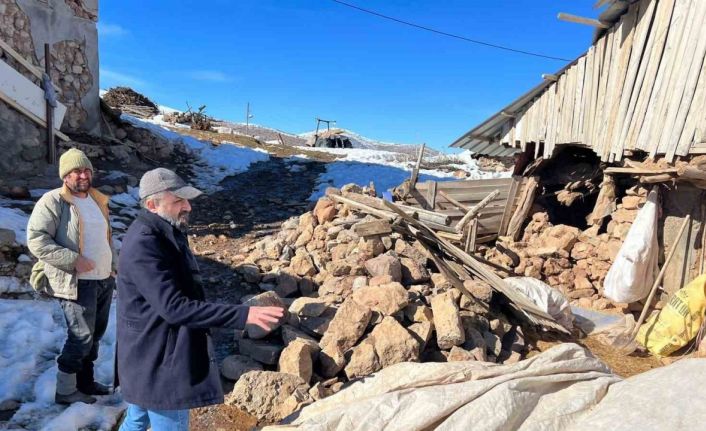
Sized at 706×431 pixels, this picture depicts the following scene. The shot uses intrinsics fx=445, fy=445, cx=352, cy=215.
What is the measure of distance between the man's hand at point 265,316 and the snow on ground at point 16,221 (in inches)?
189

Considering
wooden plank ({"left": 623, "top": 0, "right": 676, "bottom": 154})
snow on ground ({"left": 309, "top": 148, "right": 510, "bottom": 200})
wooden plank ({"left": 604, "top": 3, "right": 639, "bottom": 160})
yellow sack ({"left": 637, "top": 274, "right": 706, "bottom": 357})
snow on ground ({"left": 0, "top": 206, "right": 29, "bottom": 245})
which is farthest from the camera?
snow on ground ({"left": 309, "top": 148, "right": 510, "bottom": 200})

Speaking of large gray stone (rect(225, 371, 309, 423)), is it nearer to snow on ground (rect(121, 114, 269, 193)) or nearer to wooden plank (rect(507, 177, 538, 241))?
wooden plank (rect(507, 177, 538, 241))

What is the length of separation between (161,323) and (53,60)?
1089cm

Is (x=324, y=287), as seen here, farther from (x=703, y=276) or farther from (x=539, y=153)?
(x=539, y=153)

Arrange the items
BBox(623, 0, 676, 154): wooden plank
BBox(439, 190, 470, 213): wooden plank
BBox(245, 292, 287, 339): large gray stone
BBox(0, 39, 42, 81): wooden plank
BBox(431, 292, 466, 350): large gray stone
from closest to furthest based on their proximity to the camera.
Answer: BBox(245, 292, 287, 339): large gray stone, BBox(431, 292, 466, 350): large gray stone, BBox(623, 0, 676, 154): wooden plank, BBox(0, 39, 42, 81): wooden plank, BBox(439, 190, 470, 213): wooden plank

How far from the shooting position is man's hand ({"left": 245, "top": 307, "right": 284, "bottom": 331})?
2.07 metres

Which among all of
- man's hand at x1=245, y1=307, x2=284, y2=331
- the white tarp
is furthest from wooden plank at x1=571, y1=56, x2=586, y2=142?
man's hand at x1=245, y1=307, x2=284, y2=331

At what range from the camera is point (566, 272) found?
744 cm

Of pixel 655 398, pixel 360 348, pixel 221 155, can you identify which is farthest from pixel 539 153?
pixel 221 155

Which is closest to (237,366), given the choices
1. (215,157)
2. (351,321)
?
(351,321)

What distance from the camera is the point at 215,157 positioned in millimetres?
16000

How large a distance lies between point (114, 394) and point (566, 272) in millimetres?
6723

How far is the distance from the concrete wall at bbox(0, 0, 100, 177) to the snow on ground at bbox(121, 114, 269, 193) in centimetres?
310

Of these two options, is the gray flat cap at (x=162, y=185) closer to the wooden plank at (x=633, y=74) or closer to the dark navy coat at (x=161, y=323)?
the dark navy coat at (x=161, y=323)
